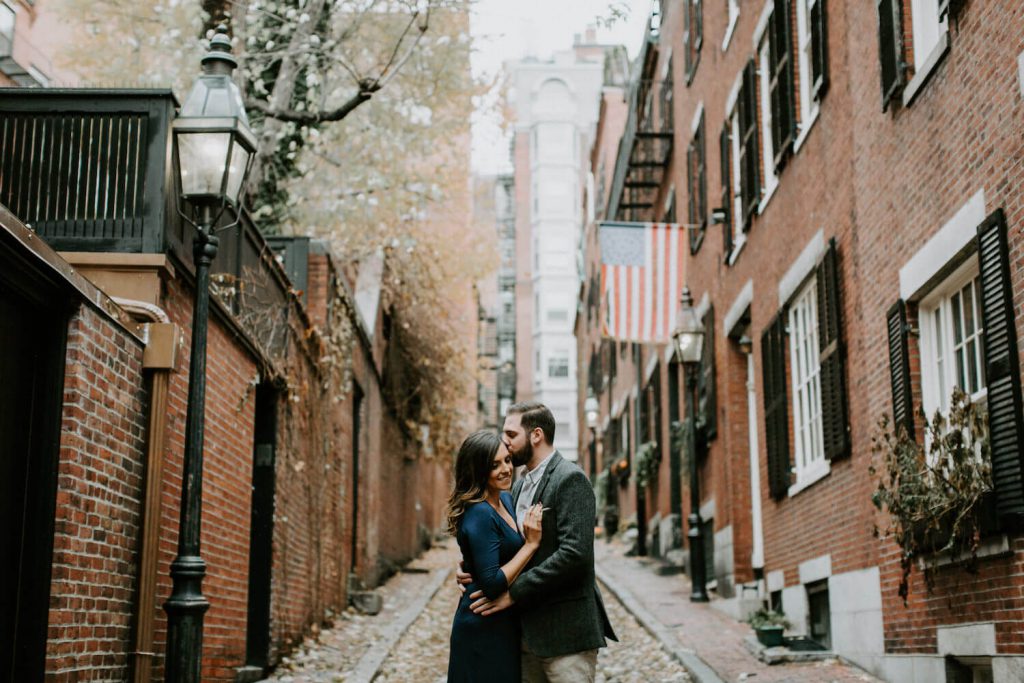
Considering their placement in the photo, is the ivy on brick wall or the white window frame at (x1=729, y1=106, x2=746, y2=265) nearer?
the ivy on brick wall

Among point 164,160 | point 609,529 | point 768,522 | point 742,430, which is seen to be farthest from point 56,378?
point 609,529

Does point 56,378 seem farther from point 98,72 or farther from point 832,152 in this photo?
point 98,72

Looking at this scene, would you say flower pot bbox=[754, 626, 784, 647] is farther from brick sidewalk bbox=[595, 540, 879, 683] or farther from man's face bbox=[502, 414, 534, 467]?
man's face bbox=[502, 414, 534, 467]

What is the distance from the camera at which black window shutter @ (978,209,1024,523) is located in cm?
669

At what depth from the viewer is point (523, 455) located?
17.1 ft

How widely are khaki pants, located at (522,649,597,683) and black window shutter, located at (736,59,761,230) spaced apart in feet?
31.1

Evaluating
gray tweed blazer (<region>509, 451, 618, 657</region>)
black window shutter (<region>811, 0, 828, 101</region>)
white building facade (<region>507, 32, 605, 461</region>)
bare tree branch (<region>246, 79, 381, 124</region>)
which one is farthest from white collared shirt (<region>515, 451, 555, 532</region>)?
white building facade (<region>507, 32, 605, 461</region>)

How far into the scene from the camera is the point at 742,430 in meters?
15.1

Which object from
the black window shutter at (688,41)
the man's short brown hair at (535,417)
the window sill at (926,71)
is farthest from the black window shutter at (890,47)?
the black window shutter at (688,41)

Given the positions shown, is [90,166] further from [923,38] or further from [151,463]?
→ [923,38]

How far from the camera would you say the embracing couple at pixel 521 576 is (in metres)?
4.75

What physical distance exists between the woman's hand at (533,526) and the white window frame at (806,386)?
265 inches

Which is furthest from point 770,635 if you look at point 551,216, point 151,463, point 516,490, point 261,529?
point 551,216

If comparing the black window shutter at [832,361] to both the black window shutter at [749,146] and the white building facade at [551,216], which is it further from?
the white building facade at [551,216]
